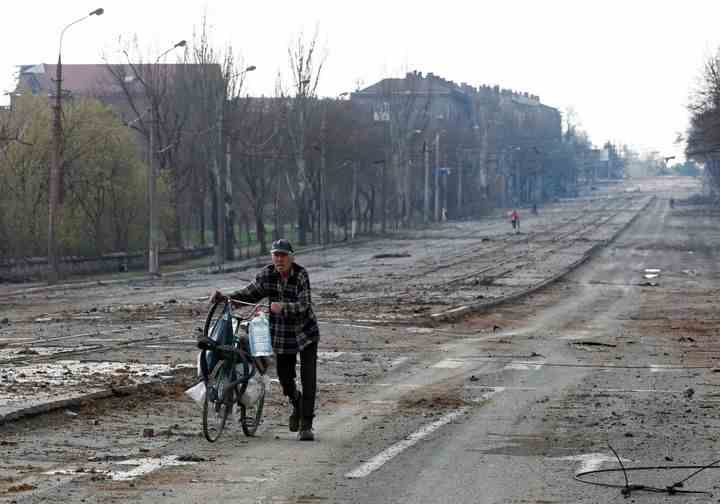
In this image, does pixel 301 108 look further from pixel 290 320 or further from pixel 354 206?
pixel 290 320

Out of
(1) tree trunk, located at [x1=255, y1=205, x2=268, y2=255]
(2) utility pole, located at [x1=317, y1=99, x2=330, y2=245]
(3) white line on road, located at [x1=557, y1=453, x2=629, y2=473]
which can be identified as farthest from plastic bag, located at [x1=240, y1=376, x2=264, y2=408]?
(2) utility pole, located at [x1=317, y1=99, x2=330, y2=245]

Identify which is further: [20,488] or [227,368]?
[227,368]

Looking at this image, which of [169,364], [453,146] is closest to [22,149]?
[169,364]

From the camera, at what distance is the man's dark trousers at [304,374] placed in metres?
12.4

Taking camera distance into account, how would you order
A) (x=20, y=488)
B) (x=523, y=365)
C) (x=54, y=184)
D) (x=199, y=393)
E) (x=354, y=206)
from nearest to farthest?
1. (x=20, y=488)
2. (x=199, y=393)
3. (x=523, y=365)
4. (x=54, y=184)
5. (x=354, y=206)

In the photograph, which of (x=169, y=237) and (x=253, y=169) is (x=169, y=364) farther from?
(x=253, y=169)

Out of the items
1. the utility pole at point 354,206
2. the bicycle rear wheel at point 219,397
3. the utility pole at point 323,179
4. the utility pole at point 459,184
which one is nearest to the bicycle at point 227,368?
the bicycle rear wheel at point 219,397

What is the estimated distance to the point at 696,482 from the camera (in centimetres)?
1012

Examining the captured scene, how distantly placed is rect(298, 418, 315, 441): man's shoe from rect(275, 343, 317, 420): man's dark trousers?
40 mm

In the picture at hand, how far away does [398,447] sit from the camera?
39.1 feet

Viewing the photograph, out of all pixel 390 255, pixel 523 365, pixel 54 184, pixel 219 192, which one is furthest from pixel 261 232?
pixel 523 365

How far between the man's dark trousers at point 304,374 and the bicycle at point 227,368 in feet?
0.57

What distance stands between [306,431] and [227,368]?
2.84 feet

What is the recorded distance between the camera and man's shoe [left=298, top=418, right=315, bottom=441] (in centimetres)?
1233
